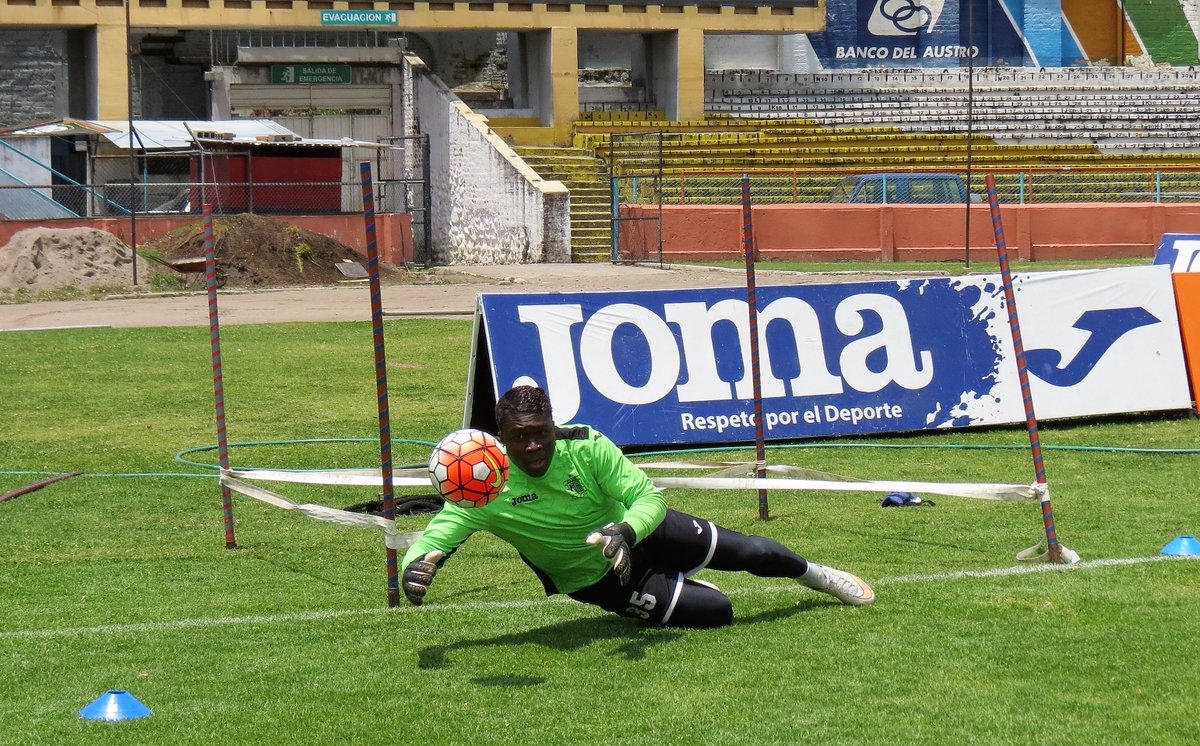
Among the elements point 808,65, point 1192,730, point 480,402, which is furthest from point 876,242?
point 1192,730

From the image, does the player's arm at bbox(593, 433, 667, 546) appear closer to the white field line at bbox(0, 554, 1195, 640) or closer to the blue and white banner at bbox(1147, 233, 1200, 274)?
the white field line at bbox(0, 554, 1195, 640)

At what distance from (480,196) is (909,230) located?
35.2ft

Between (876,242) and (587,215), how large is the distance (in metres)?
7.26

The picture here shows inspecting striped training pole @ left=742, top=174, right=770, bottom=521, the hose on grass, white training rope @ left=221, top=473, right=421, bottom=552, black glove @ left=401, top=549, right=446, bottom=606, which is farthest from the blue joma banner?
black glove @ left=401, top=549, right=446, bottom=606

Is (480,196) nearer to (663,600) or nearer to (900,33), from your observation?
(900,33)

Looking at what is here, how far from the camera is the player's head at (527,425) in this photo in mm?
6277

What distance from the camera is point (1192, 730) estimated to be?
5.29m

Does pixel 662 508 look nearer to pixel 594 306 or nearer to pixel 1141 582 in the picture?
pixel 1141 582

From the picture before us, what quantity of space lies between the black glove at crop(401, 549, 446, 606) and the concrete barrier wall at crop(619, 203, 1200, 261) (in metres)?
28.8

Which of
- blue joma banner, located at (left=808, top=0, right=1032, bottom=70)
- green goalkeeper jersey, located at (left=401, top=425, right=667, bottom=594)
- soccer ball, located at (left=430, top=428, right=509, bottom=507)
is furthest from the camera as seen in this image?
blue joma banner, located at (left=808, top=0, right=1032, bottom=70)

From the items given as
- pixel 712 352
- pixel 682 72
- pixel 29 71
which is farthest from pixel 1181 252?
pixel 29 71

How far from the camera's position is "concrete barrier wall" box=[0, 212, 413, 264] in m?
32.1

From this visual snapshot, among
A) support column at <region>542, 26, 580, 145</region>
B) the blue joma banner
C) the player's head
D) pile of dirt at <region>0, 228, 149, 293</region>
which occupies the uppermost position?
the blue joma banner

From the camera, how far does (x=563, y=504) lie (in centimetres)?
654
